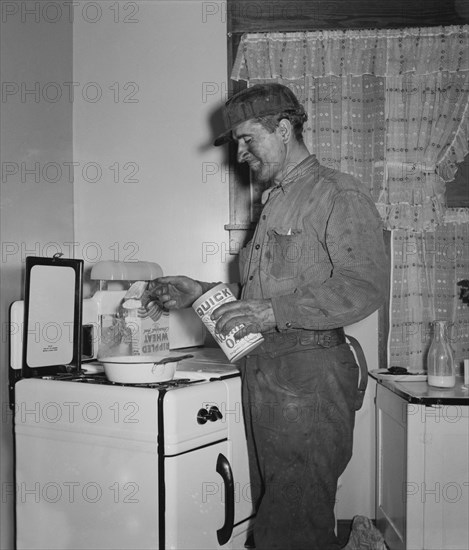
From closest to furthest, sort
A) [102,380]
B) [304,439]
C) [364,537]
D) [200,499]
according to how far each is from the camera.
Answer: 1. [304,439]
2. [200,499]
3. [102,380]
4. [364,537]

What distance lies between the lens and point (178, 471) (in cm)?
177

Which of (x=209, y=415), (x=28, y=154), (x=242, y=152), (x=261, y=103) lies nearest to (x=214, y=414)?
(x=209, y=415)

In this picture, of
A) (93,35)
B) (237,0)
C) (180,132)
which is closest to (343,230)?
(180,132)

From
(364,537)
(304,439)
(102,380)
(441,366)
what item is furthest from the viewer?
(364,537)

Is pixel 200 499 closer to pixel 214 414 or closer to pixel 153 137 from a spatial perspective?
pixel 214 414

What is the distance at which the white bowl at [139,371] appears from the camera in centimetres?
190

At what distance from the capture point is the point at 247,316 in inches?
63.9

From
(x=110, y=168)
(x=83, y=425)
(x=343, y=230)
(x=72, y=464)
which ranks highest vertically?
(x=110, y=168)

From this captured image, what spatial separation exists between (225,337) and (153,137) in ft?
4.72

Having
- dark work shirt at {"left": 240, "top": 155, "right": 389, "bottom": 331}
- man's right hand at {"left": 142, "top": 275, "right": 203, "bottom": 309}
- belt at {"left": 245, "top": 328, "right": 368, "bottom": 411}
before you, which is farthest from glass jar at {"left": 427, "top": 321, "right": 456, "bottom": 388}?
man's right hand at {"left": 142, "top": 275, "right": 203, "bottom": 309}

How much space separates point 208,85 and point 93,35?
1.83ft

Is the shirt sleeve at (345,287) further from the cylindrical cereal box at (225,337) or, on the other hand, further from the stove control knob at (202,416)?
the stove control knob at (202,416)

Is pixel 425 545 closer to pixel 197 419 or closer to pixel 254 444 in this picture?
pixel 254 444

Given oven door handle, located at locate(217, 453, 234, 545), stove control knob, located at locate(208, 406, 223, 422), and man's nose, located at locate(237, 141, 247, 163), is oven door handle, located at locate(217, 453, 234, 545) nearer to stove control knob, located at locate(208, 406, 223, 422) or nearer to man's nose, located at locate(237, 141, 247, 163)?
stove control knob, located at locate(208, 406, 223, 422)
